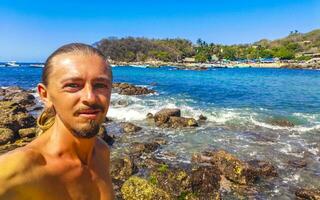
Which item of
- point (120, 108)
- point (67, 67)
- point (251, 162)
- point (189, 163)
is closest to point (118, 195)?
point (189, 163)

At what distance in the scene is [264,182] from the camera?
1256cm

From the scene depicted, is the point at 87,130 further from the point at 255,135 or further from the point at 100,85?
the point at 255,135

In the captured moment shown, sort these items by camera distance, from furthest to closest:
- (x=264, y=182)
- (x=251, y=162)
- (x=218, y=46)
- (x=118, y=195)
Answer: (x=218, y=46)
(x=251, y=162)
(x=264, y=182)
(x=118, y=195)

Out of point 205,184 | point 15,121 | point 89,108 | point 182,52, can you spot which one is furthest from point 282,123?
point 182,52

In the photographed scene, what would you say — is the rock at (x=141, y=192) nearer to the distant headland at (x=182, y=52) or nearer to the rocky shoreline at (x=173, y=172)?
the rocky shoreline at (x=173, y=172)

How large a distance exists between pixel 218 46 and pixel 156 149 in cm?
16615

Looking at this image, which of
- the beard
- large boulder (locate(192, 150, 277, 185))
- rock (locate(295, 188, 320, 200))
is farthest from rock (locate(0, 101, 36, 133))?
the beard

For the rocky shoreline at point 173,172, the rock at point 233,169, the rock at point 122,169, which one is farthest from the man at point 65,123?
the rock at point 233,169

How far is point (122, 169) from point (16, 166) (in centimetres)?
1065

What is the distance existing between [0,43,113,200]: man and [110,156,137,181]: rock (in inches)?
383

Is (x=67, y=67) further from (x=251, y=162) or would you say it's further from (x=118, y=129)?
(x=118, y=129)

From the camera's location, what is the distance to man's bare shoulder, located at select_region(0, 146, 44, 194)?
6.15 ft

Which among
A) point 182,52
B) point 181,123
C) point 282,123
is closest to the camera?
point 181,123

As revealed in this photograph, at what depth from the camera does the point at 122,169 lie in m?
12.4
